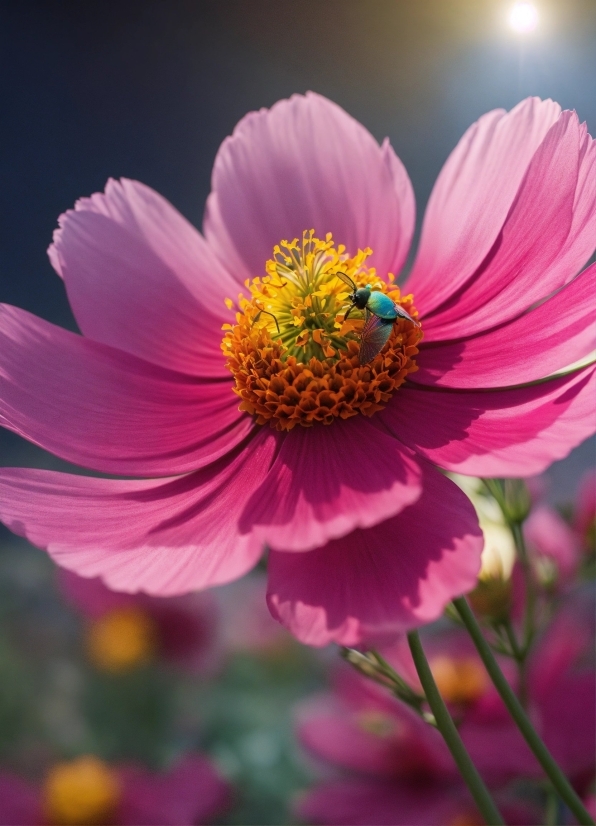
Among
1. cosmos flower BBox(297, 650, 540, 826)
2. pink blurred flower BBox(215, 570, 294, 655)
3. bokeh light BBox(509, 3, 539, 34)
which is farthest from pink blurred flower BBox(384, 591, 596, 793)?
bokeh light BBox(509, 3, 539, 34)

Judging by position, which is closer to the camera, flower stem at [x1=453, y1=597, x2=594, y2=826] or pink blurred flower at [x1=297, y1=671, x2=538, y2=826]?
flower stem at [x1=453, y1=597, x2=594, y2=826]

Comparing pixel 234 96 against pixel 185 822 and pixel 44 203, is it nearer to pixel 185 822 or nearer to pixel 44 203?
pixel 44 203

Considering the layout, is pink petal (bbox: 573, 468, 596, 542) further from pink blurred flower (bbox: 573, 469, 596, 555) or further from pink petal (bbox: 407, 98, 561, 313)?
pink petal (bbox: 407, 98, 561, 313)

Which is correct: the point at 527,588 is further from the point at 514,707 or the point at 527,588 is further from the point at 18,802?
the point at 18,802

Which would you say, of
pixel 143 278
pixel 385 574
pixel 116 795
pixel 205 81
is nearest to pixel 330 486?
pixel 385 574

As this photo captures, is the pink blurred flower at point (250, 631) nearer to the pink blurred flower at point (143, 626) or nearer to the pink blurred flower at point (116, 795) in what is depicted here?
the pink blurred flower at point (143, 626)

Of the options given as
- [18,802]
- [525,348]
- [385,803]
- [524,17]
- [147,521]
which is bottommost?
[18,802]

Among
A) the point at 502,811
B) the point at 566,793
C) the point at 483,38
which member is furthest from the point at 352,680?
the point at 483,38
